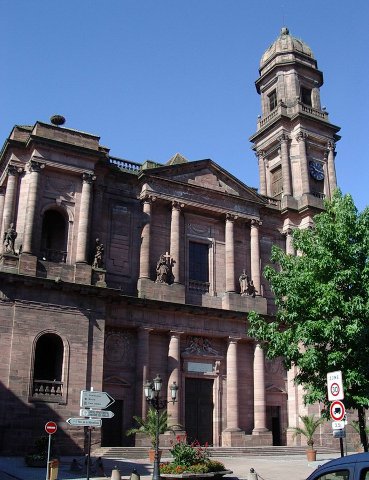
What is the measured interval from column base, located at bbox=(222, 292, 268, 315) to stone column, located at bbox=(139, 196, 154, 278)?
5.23m

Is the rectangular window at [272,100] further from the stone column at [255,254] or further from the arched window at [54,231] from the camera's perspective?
the arched window at [54,231]

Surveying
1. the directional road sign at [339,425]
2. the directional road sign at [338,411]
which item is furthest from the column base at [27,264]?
the directional road sign at [339,425]

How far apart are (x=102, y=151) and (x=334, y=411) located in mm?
22745

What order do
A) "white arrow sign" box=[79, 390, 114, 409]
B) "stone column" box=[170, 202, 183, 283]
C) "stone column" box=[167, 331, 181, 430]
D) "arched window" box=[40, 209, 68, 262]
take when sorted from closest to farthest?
"white arrow sign" box=[79, 390, 114, 409] → "stone column" box=[167, 331, 181, 430] → "arched window" box=[40, 209, 68, 262] → "stone column" box=[170, 202, 183, 283]

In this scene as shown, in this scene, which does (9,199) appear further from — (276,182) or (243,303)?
(276,182)

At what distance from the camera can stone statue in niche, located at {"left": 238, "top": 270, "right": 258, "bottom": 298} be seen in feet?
115

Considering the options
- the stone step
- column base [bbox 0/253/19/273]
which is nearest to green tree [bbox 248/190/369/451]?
the stone step

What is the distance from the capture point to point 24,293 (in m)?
26.9

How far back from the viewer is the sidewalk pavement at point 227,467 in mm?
19172

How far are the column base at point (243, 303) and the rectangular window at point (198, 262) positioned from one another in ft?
5.91

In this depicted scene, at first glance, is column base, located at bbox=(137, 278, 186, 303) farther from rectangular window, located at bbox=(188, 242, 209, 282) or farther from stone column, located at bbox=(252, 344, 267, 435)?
stone column, located at bbox=(252, 344, 267, 435)

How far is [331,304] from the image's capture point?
18.0 m

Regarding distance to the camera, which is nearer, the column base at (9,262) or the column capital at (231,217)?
the column base at (9,262)

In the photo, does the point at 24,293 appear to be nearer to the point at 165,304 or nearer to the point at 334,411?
the point at 165,304
